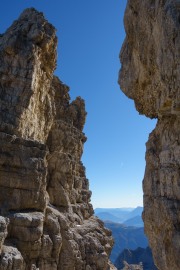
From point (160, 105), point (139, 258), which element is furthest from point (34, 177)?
point (139, 258)

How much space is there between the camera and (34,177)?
39031mm

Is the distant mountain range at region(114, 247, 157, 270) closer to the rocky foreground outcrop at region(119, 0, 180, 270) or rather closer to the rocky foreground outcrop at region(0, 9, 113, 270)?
the rocky foreground outcrop at region(0, 9, 113, 270)

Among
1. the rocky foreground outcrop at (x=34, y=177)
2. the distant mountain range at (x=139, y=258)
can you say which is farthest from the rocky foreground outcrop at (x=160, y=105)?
the distant mountain range at (x=139, y=258)

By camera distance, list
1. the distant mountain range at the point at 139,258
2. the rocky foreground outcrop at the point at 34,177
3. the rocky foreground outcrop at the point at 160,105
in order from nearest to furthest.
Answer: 1. the rocky foreground outcrop at the point at 160,105
2. the rocky foreground outcrop at the point at 34,177
3. the distant mountain range at the point at 139,258

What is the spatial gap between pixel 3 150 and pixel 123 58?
2359cm

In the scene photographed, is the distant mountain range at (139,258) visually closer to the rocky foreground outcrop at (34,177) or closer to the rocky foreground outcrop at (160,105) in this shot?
the rocky foreground outcrop at (34,177)

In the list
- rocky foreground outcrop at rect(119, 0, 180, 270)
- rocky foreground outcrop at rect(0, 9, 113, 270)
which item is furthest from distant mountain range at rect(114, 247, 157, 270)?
rocky foreground outcrop at rect(119, 0, 180, 270)

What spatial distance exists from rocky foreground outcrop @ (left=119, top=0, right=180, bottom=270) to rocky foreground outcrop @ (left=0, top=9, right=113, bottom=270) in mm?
21993

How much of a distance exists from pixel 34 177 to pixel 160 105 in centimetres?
2778

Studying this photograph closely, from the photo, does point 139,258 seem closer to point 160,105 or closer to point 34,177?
point 34,177

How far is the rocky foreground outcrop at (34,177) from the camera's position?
35.9 meters

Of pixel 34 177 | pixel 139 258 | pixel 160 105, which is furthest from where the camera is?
pixel 139 258

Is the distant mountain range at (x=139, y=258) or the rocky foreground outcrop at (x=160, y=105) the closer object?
the rocky foreground outcrop at (x=160, y=105)

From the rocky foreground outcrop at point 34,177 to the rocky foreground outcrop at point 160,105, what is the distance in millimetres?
21993
